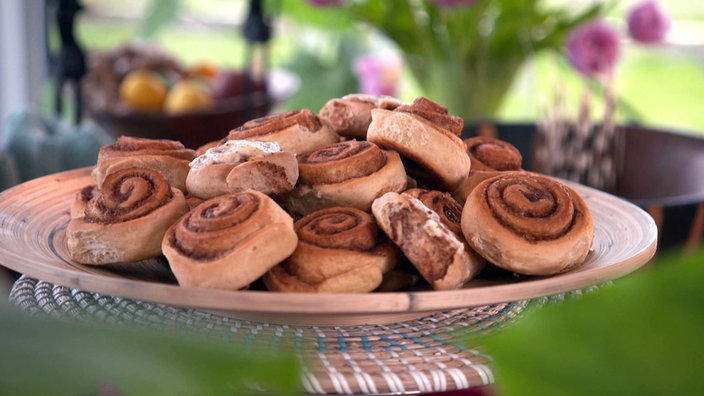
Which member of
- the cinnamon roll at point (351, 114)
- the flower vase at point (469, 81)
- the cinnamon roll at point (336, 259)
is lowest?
the flower vase at point (469, 81)

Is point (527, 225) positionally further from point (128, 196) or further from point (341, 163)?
point (128, 196)

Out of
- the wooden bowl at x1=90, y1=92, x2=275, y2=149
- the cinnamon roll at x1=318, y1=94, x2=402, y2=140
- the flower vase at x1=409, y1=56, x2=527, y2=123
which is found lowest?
the wooden bowl at x1=90, y1=92, x2=275, y2=149

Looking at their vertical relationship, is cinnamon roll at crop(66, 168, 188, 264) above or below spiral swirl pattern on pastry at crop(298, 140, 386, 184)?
below

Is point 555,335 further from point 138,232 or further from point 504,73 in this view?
point 504,73

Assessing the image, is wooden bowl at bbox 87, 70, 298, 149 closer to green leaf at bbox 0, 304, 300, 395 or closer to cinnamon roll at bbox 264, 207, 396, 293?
cinnamon roll at bbox 264, 207, 396, 293

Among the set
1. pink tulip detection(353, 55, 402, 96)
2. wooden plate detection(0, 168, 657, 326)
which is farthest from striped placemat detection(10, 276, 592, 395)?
pink tulip detection(353, 55, 402, 96)

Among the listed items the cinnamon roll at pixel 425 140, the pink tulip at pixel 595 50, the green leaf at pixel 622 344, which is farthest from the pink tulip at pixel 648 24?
the green leaf at pixel 622 344

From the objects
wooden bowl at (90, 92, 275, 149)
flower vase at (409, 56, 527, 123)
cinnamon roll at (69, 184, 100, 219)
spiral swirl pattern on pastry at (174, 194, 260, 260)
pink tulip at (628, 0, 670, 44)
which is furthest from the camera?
flower vase at (409, 56, 527, 123)

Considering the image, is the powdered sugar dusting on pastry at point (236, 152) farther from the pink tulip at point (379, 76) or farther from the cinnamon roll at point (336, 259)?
the pink tulip at point (379, 76)
